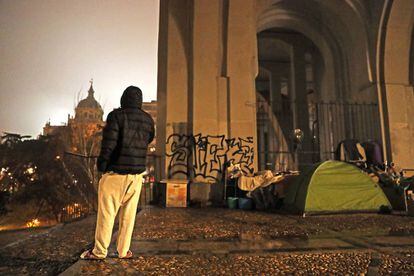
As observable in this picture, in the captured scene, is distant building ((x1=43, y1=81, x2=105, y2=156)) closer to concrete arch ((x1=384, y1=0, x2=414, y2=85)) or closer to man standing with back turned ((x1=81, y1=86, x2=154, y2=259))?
concrete arch ((x1=384, y1=0, x2=414, y2=85))

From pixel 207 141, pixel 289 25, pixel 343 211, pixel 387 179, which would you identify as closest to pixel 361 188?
pixel 343 211

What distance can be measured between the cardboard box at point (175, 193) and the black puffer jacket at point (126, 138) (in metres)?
5.67

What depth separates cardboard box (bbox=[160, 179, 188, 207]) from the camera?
878 cm

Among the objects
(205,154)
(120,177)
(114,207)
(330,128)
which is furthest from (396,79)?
(114,207)

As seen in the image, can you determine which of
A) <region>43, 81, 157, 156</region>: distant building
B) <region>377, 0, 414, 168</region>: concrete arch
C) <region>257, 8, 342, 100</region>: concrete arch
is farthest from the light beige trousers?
<region>43, 81, 157, 156</region>: distant building

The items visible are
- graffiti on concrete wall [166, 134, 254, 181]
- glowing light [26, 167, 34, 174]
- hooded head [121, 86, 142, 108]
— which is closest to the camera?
hooded head [121, 86, 142, 108]

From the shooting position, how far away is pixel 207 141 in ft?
32.5

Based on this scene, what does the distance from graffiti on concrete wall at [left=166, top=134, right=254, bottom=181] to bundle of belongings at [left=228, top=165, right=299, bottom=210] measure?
4.29 ft

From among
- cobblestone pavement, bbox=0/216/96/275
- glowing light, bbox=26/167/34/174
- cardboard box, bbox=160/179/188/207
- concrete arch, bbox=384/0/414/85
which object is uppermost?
concrete arch, bbox=384/0/414/85

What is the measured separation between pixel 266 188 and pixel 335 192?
2.08 m

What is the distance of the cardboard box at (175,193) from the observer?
878cm

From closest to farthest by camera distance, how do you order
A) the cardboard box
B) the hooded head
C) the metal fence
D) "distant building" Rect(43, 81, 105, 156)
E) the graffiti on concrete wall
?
the hooded head → the cardboard box → the graffiti on concrete wall → the metal fence → "distant building" Rect(43, 81, 105, 156)

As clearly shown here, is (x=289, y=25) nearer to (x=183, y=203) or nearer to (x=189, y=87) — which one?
(x=189, y=87)

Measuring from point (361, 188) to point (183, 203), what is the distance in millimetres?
4912
